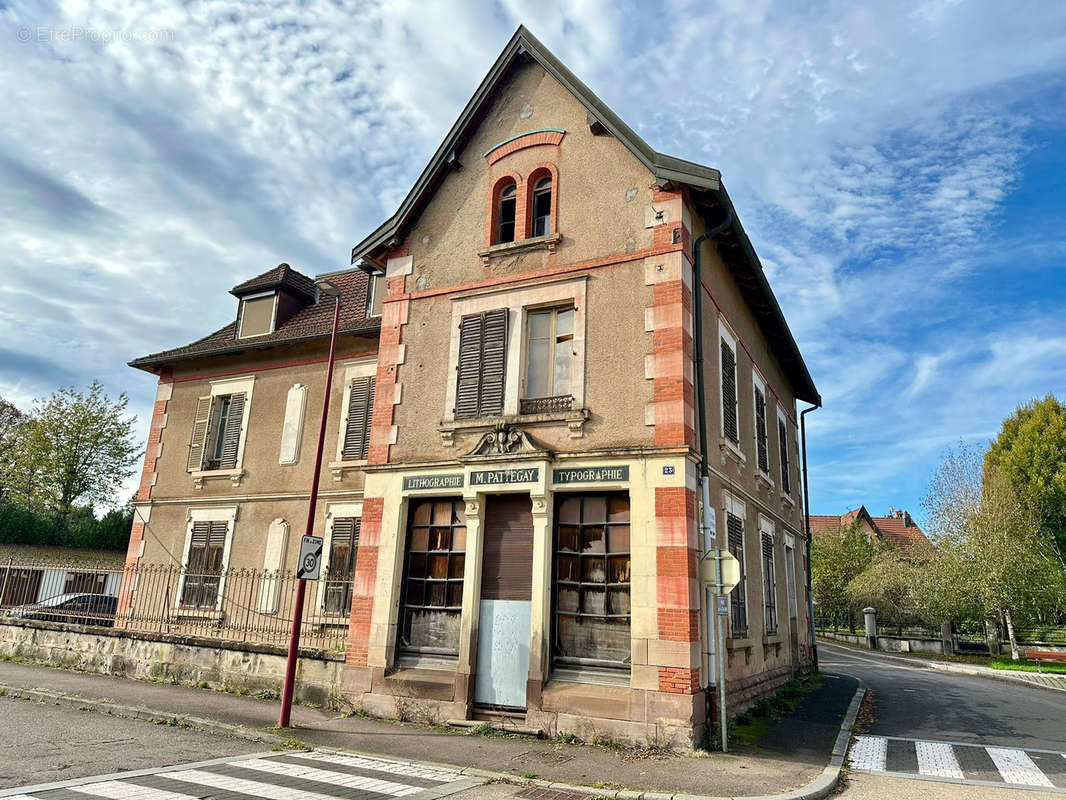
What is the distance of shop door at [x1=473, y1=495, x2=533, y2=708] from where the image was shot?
10.6 metres

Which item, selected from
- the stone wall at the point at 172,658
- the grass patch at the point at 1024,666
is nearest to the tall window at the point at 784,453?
the stone wall at the point at 172,658

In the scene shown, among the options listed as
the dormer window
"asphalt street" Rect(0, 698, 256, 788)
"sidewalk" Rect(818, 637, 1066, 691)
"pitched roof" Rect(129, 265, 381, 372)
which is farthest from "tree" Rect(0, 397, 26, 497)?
"sidewalk" Rect(818, 637, 1066, 691)

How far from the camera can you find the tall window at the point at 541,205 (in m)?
12.7

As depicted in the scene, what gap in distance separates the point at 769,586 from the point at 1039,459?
3085 centimetres

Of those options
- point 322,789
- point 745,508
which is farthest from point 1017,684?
point 322,789

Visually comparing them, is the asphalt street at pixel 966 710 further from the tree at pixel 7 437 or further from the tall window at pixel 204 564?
the tree at pixel 7 437

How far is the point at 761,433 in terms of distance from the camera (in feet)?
52.4

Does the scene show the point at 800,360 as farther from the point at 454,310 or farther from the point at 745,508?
the point at 454,310

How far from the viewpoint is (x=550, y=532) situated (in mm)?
10820

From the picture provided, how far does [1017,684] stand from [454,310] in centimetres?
2081

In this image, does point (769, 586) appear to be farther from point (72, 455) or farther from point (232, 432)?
point (72, 455)

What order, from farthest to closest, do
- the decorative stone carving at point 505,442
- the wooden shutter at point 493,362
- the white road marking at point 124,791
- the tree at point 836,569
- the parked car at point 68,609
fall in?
the tree at point 836,569, the parked car at point 68,609, the wooden shutter at point 493,362, the decorative stone carving at point 505,442, the white road marking at point 124,791

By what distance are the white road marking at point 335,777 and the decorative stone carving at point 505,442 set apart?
4961mm

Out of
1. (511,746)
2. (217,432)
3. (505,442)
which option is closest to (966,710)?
(511,746)
